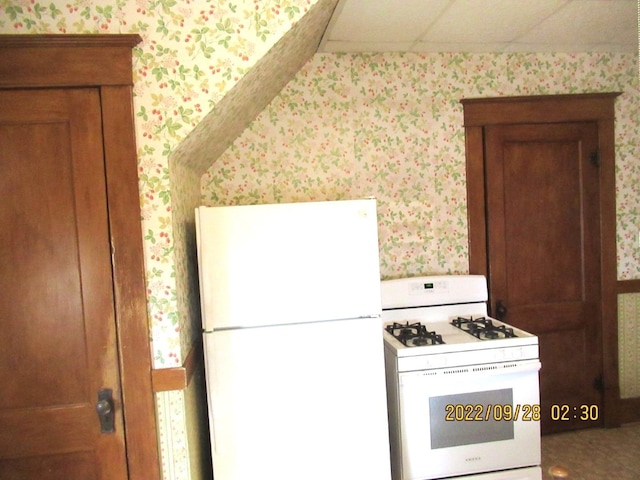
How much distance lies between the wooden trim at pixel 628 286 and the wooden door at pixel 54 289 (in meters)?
2.86

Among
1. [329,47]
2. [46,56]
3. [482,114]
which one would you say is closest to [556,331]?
[482,114]

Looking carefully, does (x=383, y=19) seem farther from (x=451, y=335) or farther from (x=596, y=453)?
(x=596, y=453)

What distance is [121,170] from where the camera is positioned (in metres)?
1.32

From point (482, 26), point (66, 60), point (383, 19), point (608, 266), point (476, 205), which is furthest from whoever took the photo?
point (608, 266)

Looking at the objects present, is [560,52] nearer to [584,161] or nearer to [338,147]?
[584,161]

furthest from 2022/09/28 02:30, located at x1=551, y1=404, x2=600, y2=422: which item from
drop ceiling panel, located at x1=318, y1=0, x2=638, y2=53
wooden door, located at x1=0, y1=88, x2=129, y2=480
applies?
wooden door, located at x1=0, y1=88, x2=129, y2=480

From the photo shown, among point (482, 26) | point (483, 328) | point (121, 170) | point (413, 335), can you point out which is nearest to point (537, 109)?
point (482, 26)

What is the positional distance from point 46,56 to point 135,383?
114 cm

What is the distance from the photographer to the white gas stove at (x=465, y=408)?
1652 mm

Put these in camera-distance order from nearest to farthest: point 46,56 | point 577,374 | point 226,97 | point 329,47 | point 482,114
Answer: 1. point 46,56
2. point 226,97
3. point 329,47
4. point 482,114
5. point 577,374

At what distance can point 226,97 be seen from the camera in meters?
1.38

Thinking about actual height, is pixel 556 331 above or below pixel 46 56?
below

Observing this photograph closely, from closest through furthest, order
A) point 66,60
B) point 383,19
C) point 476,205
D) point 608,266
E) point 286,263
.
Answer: point 66,60 → point 286,263 → point 383,19 → point 476,205 → point 608,266

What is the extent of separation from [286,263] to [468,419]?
106 centimetres
